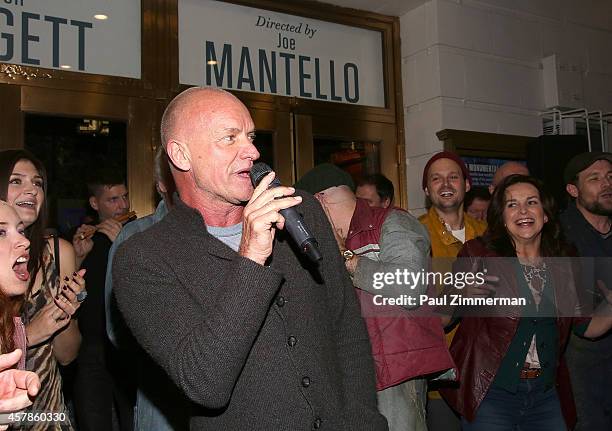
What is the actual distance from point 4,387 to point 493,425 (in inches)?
77.2

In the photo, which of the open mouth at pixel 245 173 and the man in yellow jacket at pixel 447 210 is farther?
the man in yellow jacket at pixel 447 210

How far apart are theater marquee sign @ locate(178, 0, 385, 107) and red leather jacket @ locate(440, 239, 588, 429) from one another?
2.43m

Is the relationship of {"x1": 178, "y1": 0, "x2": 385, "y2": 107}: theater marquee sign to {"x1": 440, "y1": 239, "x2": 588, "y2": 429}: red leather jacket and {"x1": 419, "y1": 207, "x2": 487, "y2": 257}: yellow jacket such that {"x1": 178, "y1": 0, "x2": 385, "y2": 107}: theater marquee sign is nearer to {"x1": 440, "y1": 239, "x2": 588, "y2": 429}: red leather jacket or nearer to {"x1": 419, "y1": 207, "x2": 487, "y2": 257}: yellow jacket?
{"x1": 419, "y1": 207, "x2": 487, "y2": 257}: yellow jacket

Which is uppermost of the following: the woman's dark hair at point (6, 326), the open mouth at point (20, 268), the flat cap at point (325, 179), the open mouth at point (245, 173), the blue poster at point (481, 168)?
the blue poster at point (481, 168)

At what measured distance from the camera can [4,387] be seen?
135 centimetres

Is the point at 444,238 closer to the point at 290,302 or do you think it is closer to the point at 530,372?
the point at 530,372

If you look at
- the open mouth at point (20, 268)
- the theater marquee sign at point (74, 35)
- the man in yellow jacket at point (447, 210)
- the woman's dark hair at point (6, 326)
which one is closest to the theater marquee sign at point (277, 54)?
the theater marquee sign at point (74, 35)

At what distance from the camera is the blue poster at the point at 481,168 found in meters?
5.39

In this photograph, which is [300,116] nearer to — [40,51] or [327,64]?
[327,64]

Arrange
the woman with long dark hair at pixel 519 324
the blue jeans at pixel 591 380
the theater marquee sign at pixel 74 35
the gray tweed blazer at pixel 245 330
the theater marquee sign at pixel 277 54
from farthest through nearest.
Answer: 1. the theater marquee sign at pixel 277 54
2. the theater marquee sign at pixel 74 35
3. the blue jeans at pixel 591 380
4. the woman with long dark hair at pixel 519 324
5. the gray tweed blazer at pixel 245 330

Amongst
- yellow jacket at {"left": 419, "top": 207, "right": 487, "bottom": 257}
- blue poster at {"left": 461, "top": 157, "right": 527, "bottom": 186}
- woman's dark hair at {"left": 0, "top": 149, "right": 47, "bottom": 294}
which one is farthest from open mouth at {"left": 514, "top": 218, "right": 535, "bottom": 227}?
blue poster at {"left": 461, "top": 157, "right": 527, "bottom": 186}

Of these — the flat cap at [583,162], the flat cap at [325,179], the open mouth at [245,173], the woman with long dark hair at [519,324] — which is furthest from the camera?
the flat cap at [583,162]

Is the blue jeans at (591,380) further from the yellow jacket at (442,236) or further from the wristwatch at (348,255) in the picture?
the wristwatch at (348,255)

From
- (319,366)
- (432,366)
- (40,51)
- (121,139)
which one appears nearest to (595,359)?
A: (432,366)
